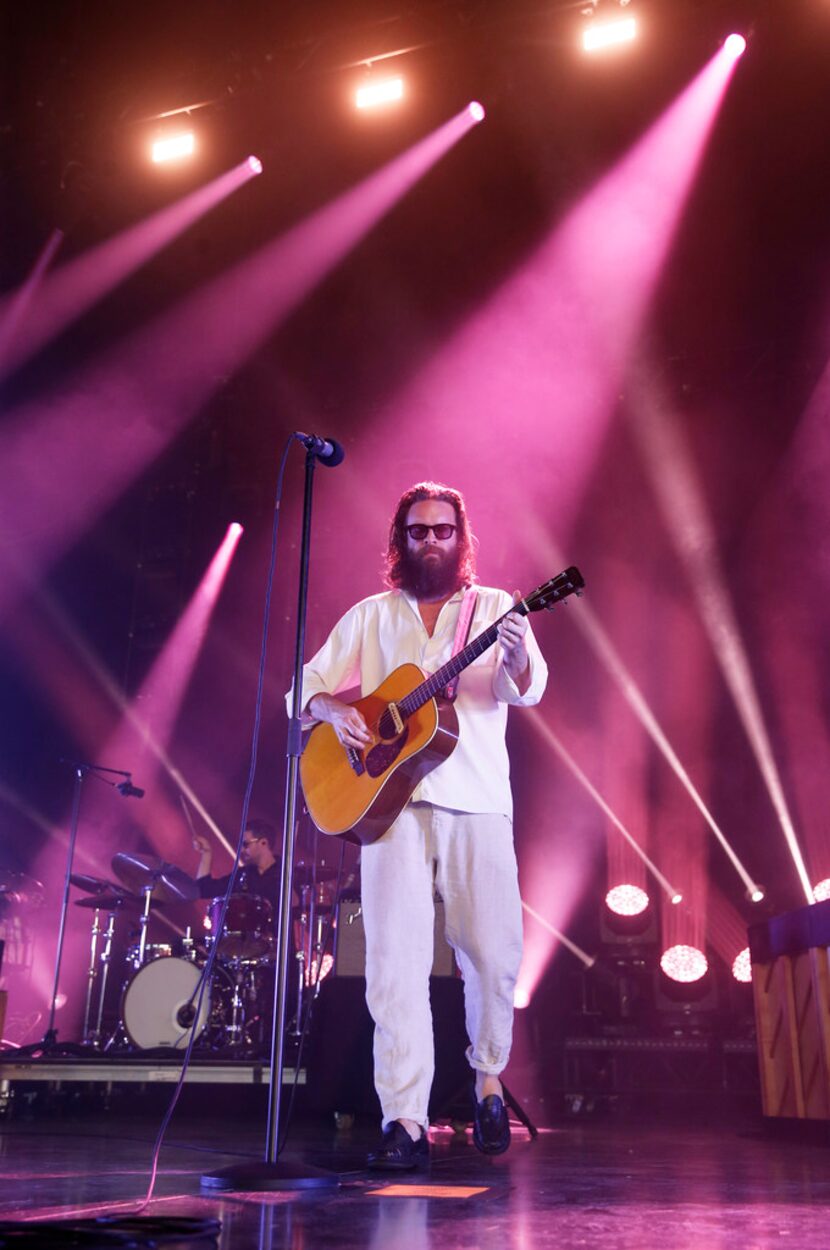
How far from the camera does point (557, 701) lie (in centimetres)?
965

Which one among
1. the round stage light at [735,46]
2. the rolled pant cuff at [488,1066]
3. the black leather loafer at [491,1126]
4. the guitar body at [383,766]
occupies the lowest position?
the black leather loafer at [491,1126]

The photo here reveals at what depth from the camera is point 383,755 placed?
126 inches

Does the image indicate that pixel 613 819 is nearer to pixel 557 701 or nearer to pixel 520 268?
pixel 557 701

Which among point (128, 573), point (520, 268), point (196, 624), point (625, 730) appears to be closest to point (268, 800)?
point (196, 624)

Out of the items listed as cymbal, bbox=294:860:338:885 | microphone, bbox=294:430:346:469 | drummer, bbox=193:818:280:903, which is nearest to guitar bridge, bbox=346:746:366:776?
microphone, bbox=294:430:346:469

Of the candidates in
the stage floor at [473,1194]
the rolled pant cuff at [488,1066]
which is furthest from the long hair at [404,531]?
the stage floor at [473,1194]

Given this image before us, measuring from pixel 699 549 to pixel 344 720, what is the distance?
21.9ft

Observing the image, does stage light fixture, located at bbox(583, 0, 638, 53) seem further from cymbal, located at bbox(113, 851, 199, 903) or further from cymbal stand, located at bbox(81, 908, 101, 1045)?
cymbal stand, located at bbox(81, 908, 101, 1045)

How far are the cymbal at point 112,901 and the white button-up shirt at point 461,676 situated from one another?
14.0ft

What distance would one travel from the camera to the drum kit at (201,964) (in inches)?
275

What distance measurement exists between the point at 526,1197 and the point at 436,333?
27.0ft

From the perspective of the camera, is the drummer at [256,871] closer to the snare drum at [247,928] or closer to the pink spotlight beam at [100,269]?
the snare drum at [247,928]

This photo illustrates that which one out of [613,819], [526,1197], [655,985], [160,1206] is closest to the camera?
[160,1206]

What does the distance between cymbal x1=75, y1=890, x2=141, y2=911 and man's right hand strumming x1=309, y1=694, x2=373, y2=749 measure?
4.62 meters
